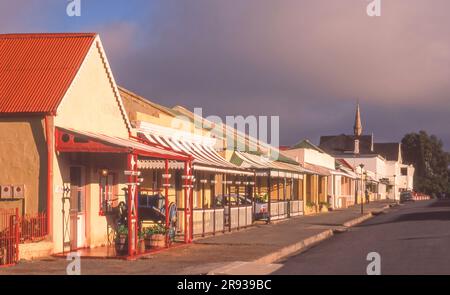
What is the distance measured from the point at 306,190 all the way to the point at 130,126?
3052 centimetres

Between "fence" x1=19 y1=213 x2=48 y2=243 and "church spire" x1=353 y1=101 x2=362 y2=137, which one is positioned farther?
"church spire" x1=353 y1=101 x2=362 y2=137

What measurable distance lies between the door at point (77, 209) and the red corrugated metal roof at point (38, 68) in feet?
6.84

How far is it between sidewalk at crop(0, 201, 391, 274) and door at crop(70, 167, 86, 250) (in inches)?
81.0

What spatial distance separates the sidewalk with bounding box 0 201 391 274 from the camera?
1597 cm

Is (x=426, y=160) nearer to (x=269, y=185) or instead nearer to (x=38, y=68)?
(x=269, y=185)

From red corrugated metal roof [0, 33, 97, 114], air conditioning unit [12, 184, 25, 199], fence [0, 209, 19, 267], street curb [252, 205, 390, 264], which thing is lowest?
street curb [252, 205, 390, 264]

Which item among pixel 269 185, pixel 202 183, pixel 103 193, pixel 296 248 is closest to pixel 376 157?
pixel 269 185

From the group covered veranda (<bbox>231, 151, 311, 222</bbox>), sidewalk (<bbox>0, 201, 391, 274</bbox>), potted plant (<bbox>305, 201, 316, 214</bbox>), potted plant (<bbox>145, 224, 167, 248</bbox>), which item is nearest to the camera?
sidewalk (<bbox>0, 201, 391, 274</bbox>)

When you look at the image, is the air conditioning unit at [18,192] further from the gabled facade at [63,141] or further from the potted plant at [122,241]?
the potted plant at [122,241]

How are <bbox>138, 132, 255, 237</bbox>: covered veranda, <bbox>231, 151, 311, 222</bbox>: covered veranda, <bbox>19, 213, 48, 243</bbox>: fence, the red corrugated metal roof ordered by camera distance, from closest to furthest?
<bbox>19, 213, 48, 243</bbox>: fence, the red corrugated metal roof, <bbox>138, 132, 255, 237</bbox>: covered veranda, <bbox>231, 151, 311, 222</bbox>: covered veranda

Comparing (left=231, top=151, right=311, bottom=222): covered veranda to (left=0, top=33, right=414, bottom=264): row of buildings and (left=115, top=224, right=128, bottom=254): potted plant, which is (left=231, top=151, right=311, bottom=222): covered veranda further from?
(left=115, top=224, right=128, bottom=254): potted plant

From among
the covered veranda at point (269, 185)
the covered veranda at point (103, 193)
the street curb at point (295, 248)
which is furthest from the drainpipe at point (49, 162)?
the covered veranda at point (269, 185)

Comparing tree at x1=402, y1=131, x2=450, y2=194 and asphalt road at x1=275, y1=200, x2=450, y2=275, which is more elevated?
tree at x1=402, y1=131, x2=450, y2=194

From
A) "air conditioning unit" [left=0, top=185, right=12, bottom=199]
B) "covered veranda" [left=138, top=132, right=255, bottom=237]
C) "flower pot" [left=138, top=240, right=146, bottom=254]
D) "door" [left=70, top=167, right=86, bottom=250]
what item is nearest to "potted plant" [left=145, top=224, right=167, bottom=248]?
"flower pot" [left=138, top=240, right=146, bottom=254]
